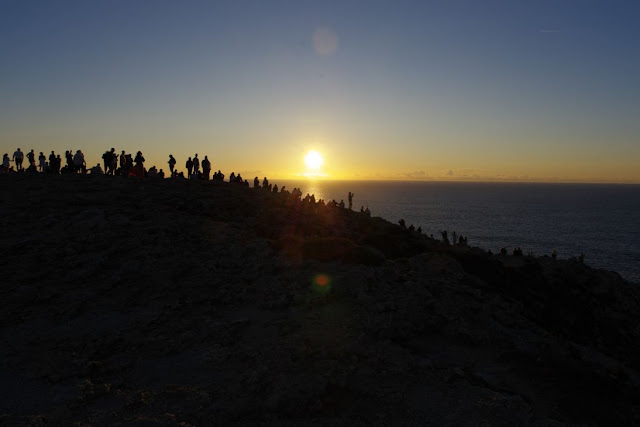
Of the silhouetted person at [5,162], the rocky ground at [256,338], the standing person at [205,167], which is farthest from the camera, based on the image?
the standing person at [205,167]

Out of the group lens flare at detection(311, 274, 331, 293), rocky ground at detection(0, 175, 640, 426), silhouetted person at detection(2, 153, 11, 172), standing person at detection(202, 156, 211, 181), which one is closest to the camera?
rocky ground at detection(0, 175, 640, 426)

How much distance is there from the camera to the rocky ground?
28.1 ft

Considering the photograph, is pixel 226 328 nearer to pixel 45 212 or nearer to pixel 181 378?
pixel 181 378

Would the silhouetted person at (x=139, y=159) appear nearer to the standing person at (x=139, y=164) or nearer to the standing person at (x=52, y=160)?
the standing person at (x=139, y=164)

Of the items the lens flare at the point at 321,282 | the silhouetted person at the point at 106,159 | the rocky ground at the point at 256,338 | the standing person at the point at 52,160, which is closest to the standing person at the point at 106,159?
the silhouetted person at the point at 106,159

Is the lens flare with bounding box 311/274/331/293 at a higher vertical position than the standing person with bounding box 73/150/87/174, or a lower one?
lower

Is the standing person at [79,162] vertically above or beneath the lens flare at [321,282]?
above

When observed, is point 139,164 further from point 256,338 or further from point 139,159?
point 256,338

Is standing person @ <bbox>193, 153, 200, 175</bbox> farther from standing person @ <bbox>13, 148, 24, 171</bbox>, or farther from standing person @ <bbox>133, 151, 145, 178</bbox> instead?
standing person @ <bbox>13, 148, 24, 171</bbox>

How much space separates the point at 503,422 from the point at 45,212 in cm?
2231

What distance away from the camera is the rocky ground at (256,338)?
857cm

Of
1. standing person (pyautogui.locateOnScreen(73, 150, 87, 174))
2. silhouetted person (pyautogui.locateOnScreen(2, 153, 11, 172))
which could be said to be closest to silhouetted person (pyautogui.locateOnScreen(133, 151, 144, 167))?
standing person (pyautogui.locateOnScreen(73, 150, 87, 174))

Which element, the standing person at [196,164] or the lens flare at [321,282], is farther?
the standing person at [196,164]

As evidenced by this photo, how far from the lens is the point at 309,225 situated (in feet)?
86.5
